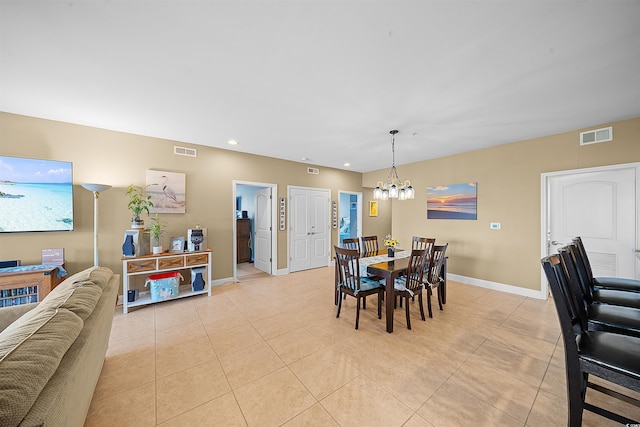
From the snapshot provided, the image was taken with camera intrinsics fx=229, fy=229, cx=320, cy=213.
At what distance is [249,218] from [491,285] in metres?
5.78

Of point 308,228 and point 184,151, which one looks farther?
point 308,228

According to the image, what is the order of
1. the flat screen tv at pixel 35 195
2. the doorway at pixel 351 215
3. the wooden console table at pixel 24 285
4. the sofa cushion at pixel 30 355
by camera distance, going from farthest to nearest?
1. the doorway at pixel 351 215
2. the flat screen tv at pixel 35 195
3. the wooden console table at pixel 24 285
4. the sofa cushion at pixel 30 355

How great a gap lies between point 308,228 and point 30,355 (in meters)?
4.82

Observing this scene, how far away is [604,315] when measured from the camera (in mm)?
1685

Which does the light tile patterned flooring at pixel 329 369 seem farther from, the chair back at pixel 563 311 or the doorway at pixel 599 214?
the doorway at pixel 599 214

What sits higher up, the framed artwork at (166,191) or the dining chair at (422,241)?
the framed artwork at (166,191)

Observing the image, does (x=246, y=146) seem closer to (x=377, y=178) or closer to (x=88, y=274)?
(x=88, y=274)

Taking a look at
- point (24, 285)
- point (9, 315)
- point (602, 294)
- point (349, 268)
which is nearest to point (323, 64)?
point (349, 268)

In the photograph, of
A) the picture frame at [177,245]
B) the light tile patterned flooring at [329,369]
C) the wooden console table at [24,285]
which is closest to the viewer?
the light tile patterned flooring at [329,369]

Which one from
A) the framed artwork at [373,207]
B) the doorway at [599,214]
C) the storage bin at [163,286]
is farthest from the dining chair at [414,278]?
the framed artwork at [373,207]

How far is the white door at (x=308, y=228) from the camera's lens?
17.5ft

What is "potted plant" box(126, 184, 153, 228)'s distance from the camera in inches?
134

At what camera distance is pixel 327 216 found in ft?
19.4

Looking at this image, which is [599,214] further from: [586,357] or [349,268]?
[349,268]
